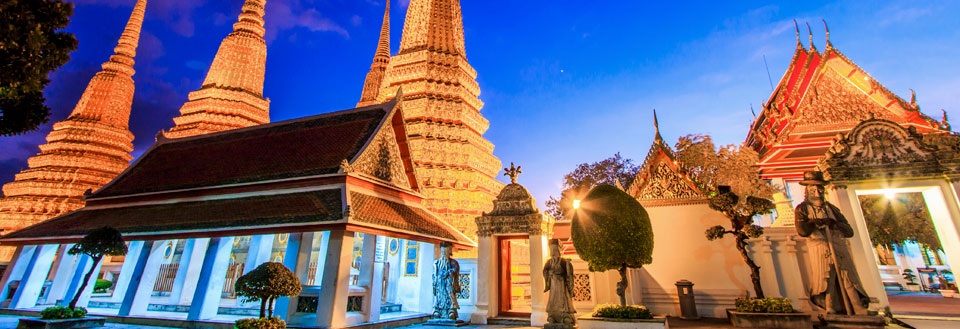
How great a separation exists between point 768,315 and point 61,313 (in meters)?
15.7

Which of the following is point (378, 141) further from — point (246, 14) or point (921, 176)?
point (246, 14)

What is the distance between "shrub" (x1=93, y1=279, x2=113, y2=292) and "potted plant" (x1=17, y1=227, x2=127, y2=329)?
1655 centimetres

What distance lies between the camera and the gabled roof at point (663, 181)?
11.6 meters

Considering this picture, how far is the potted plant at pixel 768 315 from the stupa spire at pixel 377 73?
31.5 m

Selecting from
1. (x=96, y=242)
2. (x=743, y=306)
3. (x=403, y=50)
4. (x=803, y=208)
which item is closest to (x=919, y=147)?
(x=803, y=208)

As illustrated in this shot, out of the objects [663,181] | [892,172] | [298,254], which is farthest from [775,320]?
[298,254]

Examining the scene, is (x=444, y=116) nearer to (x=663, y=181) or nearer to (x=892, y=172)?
(x=663, y=181)

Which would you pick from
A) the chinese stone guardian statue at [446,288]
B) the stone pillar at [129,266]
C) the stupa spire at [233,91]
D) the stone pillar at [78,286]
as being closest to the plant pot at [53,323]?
the stone pillar at [129,266]

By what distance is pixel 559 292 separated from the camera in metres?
9.42

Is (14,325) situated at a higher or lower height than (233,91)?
lower

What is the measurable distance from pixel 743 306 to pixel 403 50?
24025 mm

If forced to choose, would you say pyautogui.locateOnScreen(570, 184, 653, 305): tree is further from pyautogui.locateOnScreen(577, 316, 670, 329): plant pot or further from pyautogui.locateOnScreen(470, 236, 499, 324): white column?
pyautogui.locateOnScreen(470, 236, 499, 324): white column

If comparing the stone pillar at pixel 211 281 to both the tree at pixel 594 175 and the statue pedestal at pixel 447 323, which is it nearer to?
the statue pedestal at pixel 447 323

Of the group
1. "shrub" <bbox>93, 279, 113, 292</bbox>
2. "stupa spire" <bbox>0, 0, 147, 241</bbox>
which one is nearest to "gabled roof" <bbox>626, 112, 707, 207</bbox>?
"shrub" <bbox>93, 279, 113, 292</bbox>
